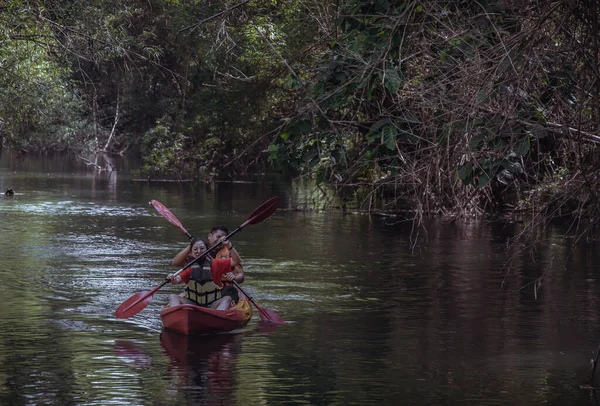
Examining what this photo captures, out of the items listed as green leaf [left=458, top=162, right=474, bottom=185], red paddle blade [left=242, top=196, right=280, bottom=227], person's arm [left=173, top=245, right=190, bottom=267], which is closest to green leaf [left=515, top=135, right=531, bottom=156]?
green leaf [left=458, top=162, right=474, bottom=185]

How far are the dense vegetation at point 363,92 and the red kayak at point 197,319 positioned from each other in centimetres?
182

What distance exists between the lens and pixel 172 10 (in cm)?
3994

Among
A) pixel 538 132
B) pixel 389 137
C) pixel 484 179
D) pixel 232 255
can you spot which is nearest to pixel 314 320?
pixel 232 255

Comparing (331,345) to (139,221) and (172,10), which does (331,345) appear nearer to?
(139,221)

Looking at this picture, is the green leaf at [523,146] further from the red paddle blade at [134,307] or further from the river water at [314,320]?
the red paddle blade at [134,307]

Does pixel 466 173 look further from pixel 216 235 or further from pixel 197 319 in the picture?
pixel 216 235

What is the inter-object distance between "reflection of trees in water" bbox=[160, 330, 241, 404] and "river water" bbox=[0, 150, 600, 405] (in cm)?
2

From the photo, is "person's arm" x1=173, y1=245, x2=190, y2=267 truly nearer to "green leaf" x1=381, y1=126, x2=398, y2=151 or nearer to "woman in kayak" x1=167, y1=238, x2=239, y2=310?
"woman in kayak" x1=167, y1=238, x2=239, y2=310

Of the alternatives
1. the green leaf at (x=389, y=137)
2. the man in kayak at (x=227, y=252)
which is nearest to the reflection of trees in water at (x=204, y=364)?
the man in kayak at (x=227, y=252)

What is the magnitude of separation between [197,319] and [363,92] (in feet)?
9.38

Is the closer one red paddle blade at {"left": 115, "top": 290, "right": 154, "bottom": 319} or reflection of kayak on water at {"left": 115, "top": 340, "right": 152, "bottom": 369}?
reflection of kayak on water at {"left": 115, "top": 340, "right": 152, "bottom": 369}

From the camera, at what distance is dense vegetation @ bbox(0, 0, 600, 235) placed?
31.8 ft

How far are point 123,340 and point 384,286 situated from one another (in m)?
5.15

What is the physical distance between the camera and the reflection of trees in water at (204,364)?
361 inches
